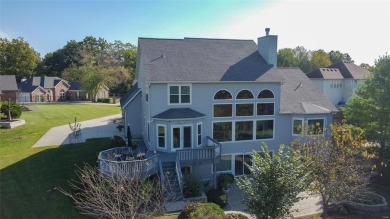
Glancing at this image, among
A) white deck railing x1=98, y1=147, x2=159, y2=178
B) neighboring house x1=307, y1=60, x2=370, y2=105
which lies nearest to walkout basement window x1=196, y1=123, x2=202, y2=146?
white deck railing x1=98, y1=147, x2=159, y2=178

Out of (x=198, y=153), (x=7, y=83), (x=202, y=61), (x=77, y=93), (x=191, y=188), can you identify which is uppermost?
(x=202, y=61)

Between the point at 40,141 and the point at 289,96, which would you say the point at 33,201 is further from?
the point at 289,96

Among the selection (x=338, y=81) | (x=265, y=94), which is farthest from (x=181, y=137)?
(x=338, y=81)

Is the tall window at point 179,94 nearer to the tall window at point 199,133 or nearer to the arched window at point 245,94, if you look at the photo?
the tall window at point 199,133

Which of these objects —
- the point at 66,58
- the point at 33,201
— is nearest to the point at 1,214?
the point at 33,201

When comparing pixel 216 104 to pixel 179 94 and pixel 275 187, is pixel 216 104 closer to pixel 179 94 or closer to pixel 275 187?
pixel 179 94
